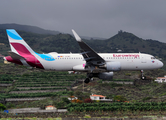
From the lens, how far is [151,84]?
138000 mm

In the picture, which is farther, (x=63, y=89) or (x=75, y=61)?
(x=63, y=89)

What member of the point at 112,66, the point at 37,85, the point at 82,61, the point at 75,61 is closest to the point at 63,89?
the point at 37,85

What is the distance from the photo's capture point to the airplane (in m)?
43.3

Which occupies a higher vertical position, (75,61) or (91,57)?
(91,57)

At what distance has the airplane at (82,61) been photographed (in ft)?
142

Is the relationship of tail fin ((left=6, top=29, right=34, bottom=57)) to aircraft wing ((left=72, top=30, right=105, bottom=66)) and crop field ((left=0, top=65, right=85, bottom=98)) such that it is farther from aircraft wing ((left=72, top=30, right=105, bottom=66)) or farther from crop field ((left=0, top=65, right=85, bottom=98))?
crop field ((left=0, top=65, right=85, bottom=98))

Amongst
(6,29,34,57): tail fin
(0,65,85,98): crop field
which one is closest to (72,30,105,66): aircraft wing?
(6,29,34,57): tail fin

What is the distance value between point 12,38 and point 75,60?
1290 centimetres

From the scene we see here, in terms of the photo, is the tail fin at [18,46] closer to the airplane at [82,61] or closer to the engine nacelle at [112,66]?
the airplane at [82,61]

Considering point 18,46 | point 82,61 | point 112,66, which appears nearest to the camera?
point 112,66

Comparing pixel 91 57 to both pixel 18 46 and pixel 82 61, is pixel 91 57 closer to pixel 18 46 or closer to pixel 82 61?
pixel 82 61

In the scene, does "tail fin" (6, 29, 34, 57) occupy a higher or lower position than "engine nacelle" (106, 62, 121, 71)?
higher

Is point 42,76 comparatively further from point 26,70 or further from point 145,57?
point 145,57

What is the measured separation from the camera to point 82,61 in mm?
44594
